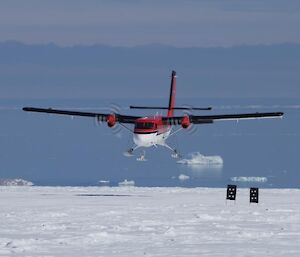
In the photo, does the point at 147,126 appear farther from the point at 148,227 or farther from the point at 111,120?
the point at 148,227

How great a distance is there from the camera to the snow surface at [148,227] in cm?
2078

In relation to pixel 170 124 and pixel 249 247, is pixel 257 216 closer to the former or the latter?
pixel 249 247

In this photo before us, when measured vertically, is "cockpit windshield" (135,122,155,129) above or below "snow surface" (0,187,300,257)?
above

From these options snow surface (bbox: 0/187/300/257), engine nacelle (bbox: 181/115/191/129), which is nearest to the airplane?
engine nacelle (bbox: 181/115/191/129)

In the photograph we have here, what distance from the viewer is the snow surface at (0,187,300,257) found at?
20.8m

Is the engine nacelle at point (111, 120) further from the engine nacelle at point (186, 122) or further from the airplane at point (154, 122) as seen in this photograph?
the engine nacelle at point (186, 122)

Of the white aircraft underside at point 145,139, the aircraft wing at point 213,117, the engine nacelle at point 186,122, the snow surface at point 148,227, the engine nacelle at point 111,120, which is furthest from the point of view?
the engine nacelle at point 111,120

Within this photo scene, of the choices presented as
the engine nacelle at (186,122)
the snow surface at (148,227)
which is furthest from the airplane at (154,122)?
the snow surface at (148,227)

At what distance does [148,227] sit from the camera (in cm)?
2570

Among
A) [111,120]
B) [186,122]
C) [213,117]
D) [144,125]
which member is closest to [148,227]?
[144,125]

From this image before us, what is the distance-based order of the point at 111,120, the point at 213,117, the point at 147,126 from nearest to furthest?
1. the point at 147,126
2. the point at 111,120
3. the point at 213,117

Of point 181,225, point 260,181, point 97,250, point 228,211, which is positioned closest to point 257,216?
point 228,211

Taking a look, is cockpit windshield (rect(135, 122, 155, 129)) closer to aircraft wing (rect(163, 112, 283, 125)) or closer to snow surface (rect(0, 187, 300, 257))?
aircraft wing (rect(163, 112, 283, 125))

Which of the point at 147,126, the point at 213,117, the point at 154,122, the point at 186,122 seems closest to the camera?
the point at 147,126
